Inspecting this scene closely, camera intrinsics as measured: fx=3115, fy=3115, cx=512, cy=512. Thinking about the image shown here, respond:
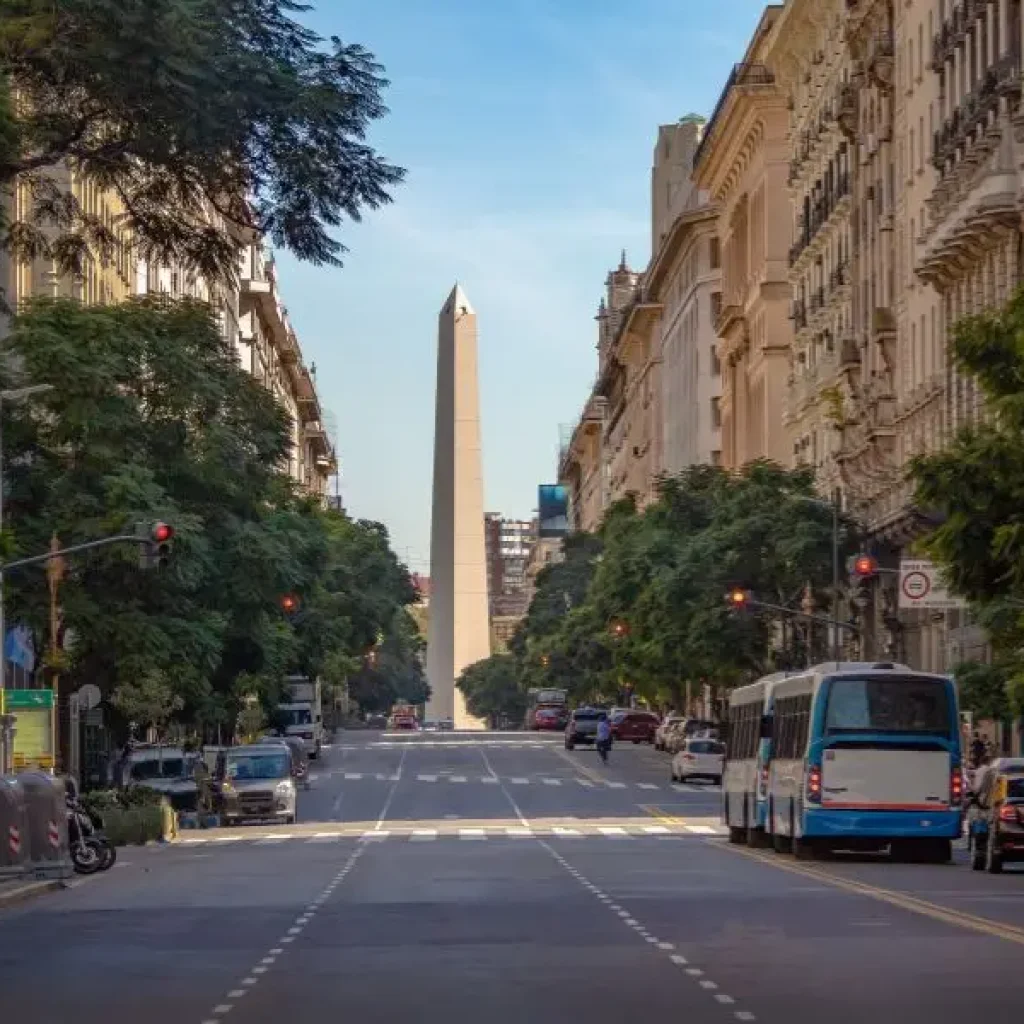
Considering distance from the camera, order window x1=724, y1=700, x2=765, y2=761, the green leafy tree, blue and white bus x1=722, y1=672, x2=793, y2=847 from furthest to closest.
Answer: window x1=724, y1=700, x2=765, y2=761 < blue and white bus x1=722, y1=672, x2=793, y2=847 < the green leafy tree

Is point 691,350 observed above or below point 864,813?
above

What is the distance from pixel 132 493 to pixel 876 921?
3828cm

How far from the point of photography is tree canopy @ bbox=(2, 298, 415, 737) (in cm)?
6694

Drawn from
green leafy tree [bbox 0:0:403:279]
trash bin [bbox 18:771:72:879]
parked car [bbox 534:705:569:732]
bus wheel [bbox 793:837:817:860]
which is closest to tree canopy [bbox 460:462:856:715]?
bus wheel [bbox 793:837:817:860]

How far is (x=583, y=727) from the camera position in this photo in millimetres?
126750

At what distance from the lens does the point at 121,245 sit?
90.2 ft

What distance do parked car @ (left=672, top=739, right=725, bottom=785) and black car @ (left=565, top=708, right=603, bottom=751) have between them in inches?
1163

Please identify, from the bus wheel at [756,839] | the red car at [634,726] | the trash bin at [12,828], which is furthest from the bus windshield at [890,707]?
the red car at [634,726]

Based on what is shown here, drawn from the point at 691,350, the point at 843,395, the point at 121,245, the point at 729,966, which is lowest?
the point at 729,966

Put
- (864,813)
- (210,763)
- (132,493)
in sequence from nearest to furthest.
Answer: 1. (864,813)
2. (132,493)
3. (210,763)

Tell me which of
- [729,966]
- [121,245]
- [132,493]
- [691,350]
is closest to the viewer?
[729,966]

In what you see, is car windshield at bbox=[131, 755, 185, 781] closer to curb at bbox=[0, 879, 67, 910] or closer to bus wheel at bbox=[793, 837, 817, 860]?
bus wheel at bbox=[793, 837, 817, 860]

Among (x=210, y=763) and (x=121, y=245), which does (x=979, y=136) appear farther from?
(x=121, y=245)

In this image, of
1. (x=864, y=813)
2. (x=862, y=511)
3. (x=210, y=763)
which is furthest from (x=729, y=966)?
(x=862, y=511)
